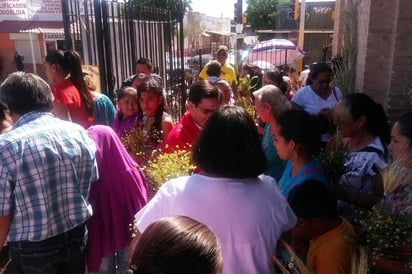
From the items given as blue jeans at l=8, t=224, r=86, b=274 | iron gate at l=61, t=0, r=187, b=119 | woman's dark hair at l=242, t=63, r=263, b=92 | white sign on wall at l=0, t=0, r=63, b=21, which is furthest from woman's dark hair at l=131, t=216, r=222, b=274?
white sign on wall at l=0, t=0, r=63, b=21

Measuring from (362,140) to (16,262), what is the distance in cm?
224

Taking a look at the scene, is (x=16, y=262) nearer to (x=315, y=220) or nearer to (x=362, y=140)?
(x=315, y=220)

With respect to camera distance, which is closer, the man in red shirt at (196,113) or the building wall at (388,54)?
the man in red shirt at (196,113)

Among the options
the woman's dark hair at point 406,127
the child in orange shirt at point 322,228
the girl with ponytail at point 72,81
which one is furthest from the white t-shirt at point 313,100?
the child in orange shirt at point 322,228

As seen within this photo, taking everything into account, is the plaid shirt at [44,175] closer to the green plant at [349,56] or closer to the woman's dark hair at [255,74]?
the green plant at [349,56]

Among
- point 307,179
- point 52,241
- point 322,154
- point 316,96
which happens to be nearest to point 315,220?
point 307,179

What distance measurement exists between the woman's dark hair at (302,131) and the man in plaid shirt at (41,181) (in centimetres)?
115

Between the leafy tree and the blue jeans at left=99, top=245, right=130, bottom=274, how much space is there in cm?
4776

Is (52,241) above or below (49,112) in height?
below

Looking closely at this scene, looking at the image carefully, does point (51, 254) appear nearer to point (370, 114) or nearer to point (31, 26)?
point (370, 114)

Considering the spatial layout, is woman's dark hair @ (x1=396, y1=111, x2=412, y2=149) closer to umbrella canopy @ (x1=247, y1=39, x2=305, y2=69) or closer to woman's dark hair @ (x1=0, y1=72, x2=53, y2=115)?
woman's dark hair @ (x1=0, y1=72, x2=53, y2=115)

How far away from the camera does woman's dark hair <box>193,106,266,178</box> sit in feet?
4.91

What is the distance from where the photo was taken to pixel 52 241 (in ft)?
6.68

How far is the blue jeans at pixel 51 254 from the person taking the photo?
1.99 meters
